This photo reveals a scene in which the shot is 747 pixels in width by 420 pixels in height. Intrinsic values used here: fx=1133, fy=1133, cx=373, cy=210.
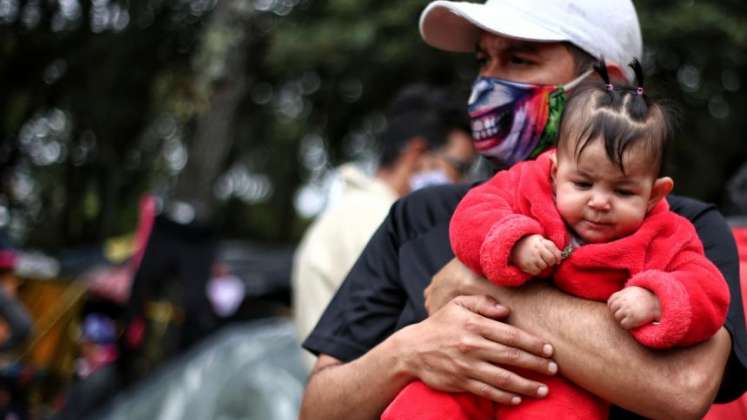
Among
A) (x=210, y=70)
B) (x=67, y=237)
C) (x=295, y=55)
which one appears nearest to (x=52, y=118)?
(x=67, y=237)

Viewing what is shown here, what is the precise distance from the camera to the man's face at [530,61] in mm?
2908

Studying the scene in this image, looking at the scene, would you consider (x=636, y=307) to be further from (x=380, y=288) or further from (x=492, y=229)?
(x=380, y=288)

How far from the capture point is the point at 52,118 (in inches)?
1074

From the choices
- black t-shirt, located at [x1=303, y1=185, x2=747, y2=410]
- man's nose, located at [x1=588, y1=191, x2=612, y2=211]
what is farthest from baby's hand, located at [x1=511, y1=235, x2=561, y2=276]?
black t-shirt, located at [x1=303, y1=185, x2=747, y2=410]

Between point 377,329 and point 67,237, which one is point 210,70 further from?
point 67,237

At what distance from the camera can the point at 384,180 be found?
198 inches

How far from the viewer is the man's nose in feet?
7.34

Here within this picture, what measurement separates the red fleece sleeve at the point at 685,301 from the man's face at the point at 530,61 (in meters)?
0.81

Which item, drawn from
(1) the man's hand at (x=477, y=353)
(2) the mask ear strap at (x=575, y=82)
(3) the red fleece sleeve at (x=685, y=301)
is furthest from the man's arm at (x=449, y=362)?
(2) the mask ear strap at (x=575, y=82)

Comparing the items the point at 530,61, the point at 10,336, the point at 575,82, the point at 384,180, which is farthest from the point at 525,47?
the point at 10,336

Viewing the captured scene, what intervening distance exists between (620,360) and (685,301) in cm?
20

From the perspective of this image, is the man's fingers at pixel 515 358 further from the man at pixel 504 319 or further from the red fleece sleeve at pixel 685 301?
the red fleece sleeve at pixel 685 301

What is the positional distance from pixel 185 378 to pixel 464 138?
12.2ft

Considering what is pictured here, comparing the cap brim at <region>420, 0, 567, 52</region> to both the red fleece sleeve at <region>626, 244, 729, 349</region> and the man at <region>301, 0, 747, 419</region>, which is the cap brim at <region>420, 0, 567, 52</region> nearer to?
the man at <region>301, 0, 747, 419</region>
